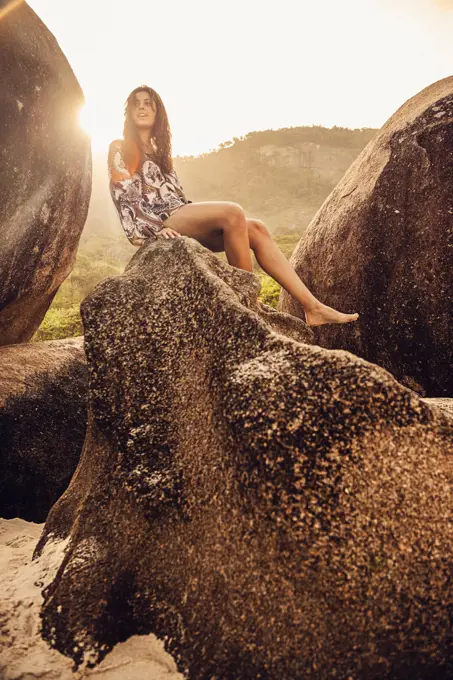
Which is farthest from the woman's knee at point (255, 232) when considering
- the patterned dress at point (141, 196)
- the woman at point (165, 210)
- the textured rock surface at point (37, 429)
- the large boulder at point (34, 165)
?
the textured rock surface at point (37, 429)

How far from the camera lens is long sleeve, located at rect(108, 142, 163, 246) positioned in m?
3.57

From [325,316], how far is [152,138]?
1952mm

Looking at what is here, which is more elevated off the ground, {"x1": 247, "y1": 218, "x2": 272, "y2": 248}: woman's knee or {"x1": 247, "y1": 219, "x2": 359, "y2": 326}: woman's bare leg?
{"x1": 247, "y1": 218, "x2": 272, "y2": 248}: woman's knee

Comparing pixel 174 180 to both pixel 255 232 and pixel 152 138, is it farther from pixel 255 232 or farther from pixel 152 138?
pixel 255 232

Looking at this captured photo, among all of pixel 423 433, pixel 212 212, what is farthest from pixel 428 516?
pixel 212 212

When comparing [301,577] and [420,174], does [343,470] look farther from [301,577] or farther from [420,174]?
[420,174]

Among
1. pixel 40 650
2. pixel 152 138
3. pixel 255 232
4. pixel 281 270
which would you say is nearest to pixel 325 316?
pixel 281 270

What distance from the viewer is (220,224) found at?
3.45 metres

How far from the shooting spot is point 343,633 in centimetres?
152

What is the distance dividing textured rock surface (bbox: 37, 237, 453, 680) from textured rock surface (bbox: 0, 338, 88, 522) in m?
1.30

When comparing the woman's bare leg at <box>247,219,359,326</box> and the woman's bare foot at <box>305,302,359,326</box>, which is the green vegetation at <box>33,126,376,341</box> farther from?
the woman's bare foot at <box>305,302,359,326</box>

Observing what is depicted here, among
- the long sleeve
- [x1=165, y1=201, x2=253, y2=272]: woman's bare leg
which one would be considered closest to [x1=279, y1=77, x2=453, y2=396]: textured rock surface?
[x1=165, y1=201, x2=253, y2=272]: woman's bare leg

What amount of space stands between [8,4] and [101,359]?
2796 mm

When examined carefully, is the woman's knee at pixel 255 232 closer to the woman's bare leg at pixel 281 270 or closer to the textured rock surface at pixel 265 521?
the woman's bare leg at pixel 281 270
